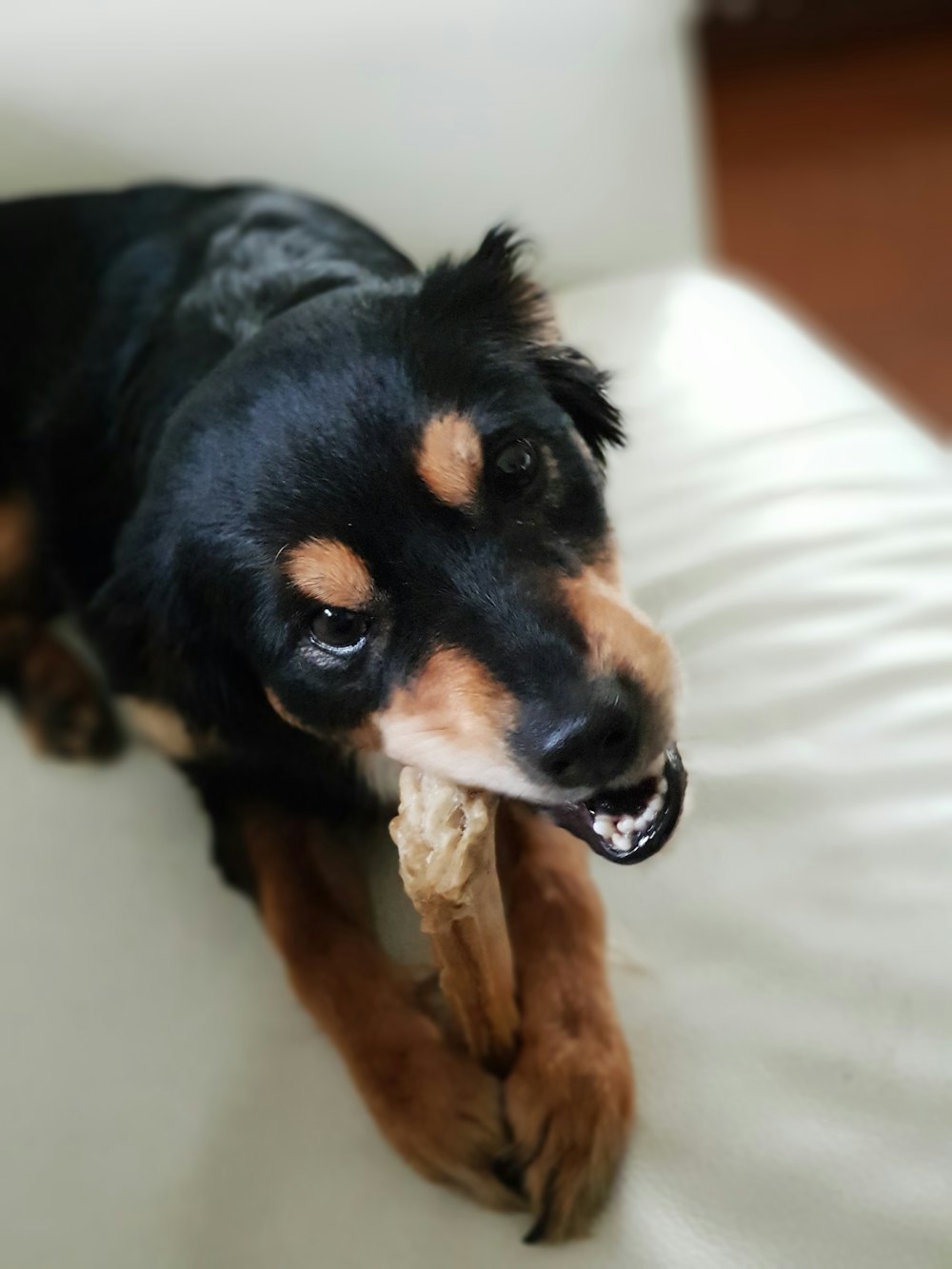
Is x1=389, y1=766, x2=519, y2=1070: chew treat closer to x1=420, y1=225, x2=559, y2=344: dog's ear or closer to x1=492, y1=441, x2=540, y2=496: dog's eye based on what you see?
x1=492, y1=441, x2=540, y2=496: dog's eye

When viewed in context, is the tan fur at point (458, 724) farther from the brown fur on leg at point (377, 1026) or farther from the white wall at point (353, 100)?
the white wall at point (353, 100)

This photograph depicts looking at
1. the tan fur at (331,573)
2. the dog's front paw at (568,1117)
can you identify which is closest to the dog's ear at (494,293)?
the tan fur at (331,573)

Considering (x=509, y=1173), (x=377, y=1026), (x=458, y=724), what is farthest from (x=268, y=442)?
(x=509, y=1173)

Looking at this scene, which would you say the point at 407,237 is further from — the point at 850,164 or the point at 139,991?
the point at 850,164

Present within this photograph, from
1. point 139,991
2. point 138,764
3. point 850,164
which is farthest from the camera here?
point 850,164

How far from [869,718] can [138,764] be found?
756mm

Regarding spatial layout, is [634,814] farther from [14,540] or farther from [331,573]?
[14,540]

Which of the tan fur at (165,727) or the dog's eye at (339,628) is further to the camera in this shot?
the tan fur at (165,727)

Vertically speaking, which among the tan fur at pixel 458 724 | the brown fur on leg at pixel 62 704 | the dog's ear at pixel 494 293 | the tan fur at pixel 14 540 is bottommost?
the brown fur on leg at pixel 62 704

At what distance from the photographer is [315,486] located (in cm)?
78

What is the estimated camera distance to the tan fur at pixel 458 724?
2.36ft

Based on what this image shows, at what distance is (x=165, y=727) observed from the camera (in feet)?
3.59

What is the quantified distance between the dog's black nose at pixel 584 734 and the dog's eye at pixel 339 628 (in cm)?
17

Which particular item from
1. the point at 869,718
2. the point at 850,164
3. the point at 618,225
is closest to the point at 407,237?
the point at 618,225
